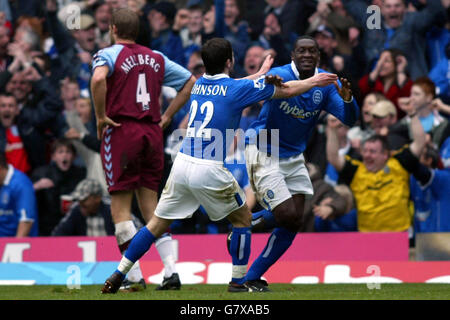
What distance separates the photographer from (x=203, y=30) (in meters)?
13.6

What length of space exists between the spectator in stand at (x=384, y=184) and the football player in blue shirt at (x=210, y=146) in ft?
12.5

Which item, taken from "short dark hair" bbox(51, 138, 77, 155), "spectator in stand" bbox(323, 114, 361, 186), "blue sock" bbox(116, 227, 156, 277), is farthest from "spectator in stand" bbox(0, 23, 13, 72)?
"blue sock" bbox(116, 227, 156, 277)

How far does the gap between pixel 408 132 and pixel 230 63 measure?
180 inches

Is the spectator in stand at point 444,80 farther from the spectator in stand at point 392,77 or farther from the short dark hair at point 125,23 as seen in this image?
the short dark hair at point 125,23

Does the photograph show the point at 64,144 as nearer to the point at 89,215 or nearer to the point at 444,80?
the point at 89,215

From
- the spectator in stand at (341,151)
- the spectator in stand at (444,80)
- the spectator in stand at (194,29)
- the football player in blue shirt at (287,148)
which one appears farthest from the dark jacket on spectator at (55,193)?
the spectator in stand at (444,80)

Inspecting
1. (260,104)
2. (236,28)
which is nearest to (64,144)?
(260,104)

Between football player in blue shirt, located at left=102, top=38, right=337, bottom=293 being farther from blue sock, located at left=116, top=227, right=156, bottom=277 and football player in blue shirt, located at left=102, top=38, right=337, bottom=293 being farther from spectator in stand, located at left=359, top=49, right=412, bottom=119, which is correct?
spectator in stand, located at left=359, top=49, right=412, bottom=119

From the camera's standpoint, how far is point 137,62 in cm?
865

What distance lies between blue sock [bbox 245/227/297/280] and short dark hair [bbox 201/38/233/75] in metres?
1.70

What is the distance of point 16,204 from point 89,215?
1.07 meters

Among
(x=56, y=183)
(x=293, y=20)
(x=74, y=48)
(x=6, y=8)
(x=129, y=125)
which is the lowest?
(x=56, y=183)

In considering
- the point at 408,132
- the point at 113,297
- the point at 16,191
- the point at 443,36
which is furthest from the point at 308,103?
the point at 16,191

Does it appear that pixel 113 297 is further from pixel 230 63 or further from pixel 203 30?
pixel 203 30
